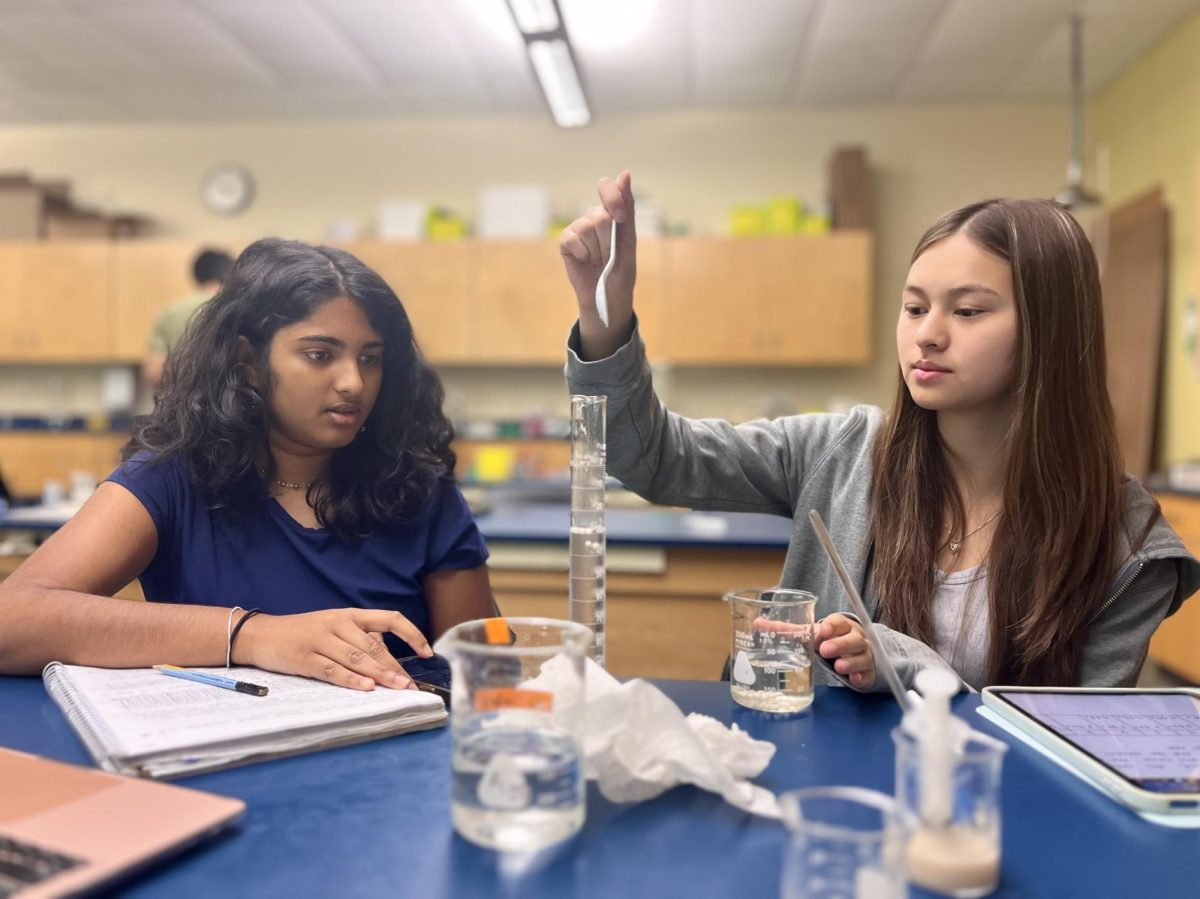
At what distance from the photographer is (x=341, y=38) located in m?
4.26

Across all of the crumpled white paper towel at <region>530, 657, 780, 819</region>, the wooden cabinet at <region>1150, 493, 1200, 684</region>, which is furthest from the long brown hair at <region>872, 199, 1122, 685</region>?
the wooden cabinet at <region>1150, 493, 1200, 684</region>

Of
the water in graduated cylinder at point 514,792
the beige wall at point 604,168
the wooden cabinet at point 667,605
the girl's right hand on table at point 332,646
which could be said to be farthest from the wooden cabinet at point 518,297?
the water in graduated cylinder at point 514,792

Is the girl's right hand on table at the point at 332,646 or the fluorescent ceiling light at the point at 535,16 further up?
the fluorescent ceiling light at the point at 535,16

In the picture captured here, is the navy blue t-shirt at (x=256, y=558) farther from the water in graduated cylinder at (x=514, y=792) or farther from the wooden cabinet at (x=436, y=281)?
the wooden cabinet at (x=436, y=281)

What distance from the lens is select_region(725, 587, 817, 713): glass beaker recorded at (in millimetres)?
946

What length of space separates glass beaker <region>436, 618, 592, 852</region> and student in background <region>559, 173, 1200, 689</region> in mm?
481

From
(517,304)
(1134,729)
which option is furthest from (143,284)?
(1134,729)

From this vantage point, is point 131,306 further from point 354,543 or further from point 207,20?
point 354,543

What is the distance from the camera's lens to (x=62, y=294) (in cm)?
523

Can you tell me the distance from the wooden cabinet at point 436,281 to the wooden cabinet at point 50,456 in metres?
1.72

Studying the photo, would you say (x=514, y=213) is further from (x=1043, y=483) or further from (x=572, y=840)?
(x=572, y=840)

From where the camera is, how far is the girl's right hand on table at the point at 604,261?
3.39 ft

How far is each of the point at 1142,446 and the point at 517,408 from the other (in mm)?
3105

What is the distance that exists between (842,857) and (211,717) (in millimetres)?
544
